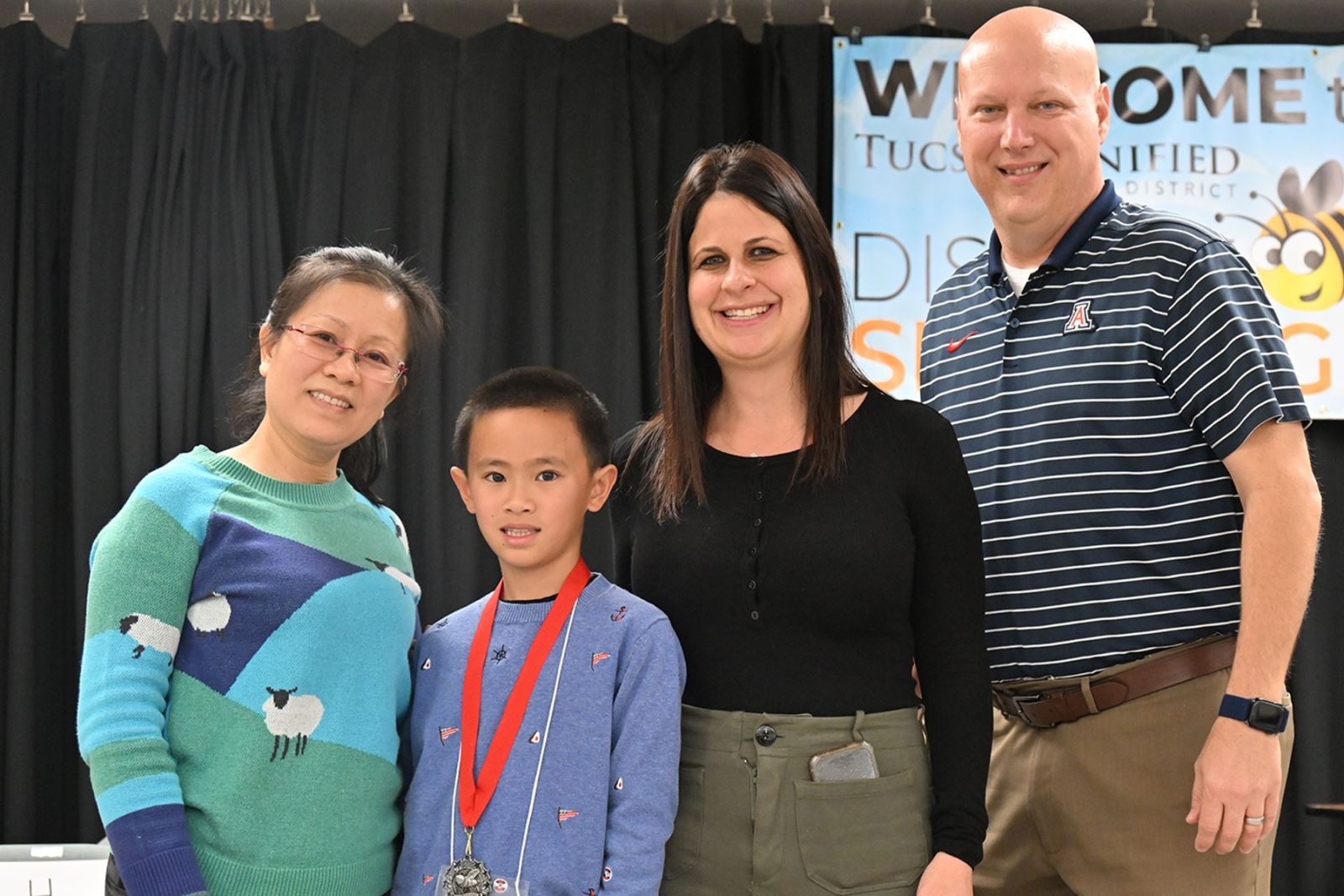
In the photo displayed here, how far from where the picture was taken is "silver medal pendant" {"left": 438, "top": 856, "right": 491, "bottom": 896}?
156cm

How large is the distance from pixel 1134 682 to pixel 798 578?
0.56m

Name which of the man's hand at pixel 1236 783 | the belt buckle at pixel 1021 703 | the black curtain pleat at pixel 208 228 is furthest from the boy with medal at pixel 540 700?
the black curtain pleat at pixel 208 228

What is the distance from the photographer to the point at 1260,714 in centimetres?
166

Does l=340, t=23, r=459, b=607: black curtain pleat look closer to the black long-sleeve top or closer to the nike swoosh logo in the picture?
the nike swoosh logo

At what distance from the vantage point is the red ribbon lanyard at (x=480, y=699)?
1606mm

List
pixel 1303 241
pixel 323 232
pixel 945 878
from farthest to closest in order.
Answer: pixel 323 232 → pixel 1303 241 → pixel 945 878

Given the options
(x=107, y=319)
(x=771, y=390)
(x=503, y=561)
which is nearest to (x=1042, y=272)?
(x=771, y=390)

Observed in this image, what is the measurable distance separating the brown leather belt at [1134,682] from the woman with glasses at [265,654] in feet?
3.14

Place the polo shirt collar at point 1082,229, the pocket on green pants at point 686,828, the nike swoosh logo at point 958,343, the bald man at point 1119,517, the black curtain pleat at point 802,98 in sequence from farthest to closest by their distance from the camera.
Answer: the black curtain pleat at point 802,98, the nike swoosh logo at point 958,343, the polo shirt collar at point 1082,229, the bald man at point 1119,517, the pocket on green pants at point 686,828

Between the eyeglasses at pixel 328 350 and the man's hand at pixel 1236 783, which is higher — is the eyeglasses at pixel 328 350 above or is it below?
above

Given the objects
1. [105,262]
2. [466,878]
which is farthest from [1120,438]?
[105,262]

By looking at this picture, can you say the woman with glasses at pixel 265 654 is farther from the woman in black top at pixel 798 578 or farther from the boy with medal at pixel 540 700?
the woman in black top at pixel 798 578

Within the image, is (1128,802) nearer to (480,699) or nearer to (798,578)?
(798,578)

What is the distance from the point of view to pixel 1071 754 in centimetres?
186
